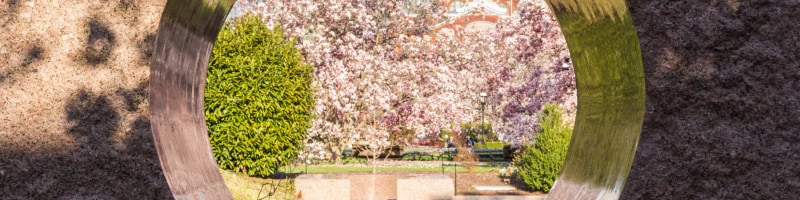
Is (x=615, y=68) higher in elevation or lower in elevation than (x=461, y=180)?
higher

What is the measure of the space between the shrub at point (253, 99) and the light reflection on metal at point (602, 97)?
8.81 metres

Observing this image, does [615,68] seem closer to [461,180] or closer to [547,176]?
[547,176]

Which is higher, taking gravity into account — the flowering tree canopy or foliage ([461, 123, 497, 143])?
the flowering tree canopy

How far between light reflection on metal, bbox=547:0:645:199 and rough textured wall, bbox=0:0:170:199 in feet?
7.05

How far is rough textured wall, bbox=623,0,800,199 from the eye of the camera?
2904 millimetres

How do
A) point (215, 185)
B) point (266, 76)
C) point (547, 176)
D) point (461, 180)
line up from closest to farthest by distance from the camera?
point (215, 185) < point (266, 76) < point (547, 176) < point (461, 180)

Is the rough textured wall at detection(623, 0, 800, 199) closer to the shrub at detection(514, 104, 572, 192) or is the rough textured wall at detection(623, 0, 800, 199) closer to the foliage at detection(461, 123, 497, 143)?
the shrub at detection(514, 104, 572, 192)

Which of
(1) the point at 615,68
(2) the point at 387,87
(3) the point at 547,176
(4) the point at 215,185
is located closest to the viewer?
(4) the point at 215,185

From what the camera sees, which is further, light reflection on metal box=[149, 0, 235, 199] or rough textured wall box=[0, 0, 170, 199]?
light reflection on metal box=[149, 0, 235, 199]

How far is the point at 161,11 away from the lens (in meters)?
2.79

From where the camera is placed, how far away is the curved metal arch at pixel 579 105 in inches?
119

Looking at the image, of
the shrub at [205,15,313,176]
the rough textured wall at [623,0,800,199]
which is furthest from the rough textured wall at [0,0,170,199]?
the shrub at [205,15,313,176]

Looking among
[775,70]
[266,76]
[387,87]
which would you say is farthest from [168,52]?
[387,87]

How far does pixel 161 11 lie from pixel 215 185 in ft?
3.91
